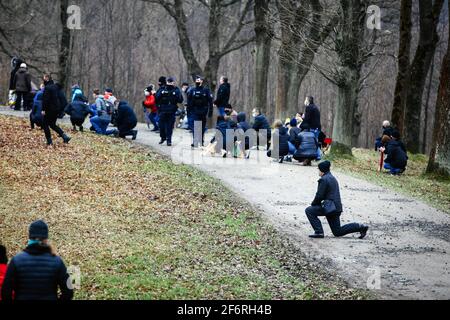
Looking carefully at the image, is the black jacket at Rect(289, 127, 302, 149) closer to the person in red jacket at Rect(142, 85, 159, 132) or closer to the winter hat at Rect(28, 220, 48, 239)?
the person in red jacket at Rect(142, 85, 159, 132)

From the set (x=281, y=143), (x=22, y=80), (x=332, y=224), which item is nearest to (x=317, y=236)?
(x=332, y=224)

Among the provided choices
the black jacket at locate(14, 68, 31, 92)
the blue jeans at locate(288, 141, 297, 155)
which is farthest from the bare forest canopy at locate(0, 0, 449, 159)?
the black jacket at locate(14, 68, 31, 92)

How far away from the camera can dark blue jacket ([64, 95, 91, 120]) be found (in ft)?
92.2

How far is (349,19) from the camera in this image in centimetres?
2838

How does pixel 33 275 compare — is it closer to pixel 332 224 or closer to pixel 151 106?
pixel 332 224

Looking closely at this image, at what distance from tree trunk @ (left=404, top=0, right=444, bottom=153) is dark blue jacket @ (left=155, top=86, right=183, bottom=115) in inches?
538

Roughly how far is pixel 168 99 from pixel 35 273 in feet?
57.5

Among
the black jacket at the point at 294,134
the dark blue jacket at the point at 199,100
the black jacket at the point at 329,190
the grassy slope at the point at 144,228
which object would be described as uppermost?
the dark blue jacket at the point at 199,100

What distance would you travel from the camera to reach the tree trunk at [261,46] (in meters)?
33.6

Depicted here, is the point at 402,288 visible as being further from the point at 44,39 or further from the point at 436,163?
the point at 44,39

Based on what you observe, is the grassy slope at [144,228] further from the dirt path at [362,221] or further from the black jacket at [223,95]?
the black jacket at [223,95]

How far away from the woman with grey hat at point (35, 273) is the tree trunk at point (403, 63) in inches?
1013

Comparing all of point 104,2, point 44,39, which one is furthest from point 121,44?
point 44,39

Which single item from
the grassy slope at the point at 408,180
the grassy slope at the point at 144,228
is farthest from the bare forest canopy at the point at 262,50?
the grassy slope at the point at 144,228
